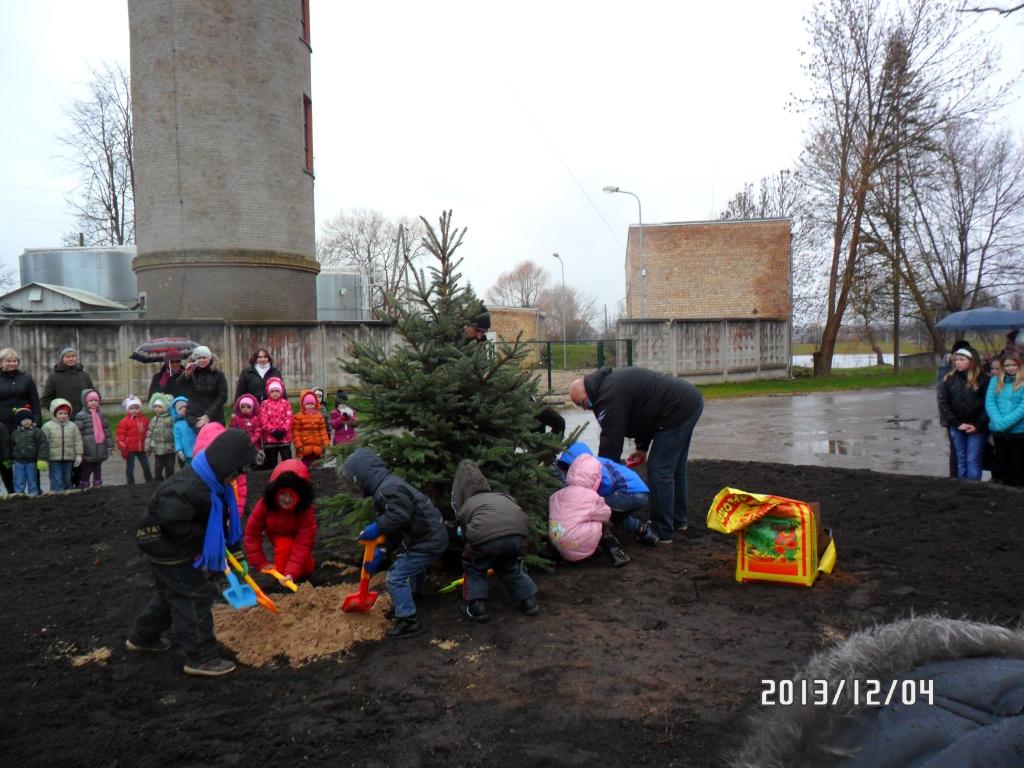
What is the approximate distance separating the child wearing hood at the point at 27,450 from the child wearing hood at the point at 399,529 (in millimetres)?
6685

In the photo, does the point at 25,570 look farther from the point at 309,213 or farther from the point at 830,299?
the point at 830,299

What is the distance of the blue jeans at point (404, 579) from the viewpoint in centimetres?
494

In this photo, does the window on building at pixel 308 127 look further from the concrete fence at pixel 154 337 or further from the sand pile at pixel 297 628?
the sand pile at pixel 297 628

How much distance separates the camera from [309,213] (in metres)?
22.4

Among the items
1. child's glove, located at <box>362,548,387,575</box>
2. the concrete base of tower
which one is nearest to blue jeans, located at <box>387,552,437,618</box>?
child's glove, located at <box>362,548,387,575</box>

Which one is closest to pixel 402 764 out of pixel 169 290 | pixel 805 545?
pixel 805 545

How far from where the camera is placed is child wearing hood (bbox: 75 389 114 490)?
10.3m

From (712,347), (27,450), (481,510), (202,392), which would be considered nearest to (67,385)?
(27,450)

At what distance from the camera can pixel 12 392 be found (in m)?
9.66

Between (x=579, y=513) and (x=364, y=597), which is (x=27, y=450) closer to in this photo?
(x=364, y=597)

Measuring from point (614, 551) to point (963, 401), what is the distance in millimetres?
5651

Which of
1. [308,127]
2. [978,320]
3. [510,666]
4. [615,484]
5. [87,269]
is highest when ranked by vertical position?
[308,127]

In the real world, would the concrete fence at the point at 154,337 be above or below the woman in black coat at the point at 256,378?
above

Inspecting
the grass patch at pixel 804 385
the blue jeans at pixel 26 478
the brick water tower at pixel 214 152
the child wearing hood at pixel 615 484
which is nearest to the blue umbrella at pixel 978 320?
the grass patch at pixel 804 385
